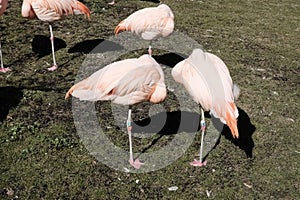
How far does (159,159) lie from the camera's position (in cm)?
566

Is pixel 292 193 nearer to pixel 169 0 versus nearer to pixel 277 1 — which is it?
pixel 169 0

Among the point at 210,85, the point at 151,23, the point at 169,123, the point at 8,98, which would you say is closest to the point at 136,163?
the point at 169,123

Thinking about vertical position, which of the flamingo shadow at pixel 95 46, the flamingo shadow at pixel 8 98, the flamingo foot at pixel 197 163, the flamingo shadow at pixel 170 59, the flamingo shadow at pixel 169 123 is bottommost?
the flamingo shadow at pixel 170 59

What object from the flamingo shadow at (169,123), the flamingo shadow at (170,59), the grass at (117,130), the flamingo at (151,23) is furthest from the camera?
the flamingo shadow at (170,59)

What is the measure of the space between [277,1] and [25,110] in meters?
8.29

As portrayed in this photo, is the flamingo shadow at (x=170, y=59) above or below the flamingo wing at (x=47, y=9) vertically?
below

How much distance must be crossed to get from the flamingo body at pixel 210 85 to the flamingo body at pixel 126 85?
1.04 ft

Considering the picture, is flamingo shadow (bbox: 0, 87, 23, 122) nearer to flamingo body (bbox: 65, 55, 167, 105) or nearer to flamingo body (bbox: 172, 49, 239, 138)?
flamingo body (bbox: 65, 55, 167, 105)

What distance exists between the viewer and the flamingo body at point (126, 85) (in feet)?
16.0

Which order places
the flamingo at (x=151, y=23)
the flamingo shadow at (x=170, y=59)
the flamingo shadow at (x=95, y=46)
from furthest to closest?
the flamingo shadow at (x=95, y=46) → the flamingo shadow at (x=170, y=59) → the flamingo at (x=151, y=23)

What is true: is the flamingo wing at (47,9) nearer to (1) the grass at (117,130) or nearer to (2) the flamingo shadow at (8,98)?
(1) the grass at (117,130)

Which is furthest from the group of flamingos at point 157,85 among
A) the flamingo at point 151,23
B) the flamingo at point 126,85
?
the flamingo at point 151,23

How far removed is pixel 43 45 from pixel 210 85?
440 cm

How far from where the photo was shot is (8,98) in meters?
6.58
